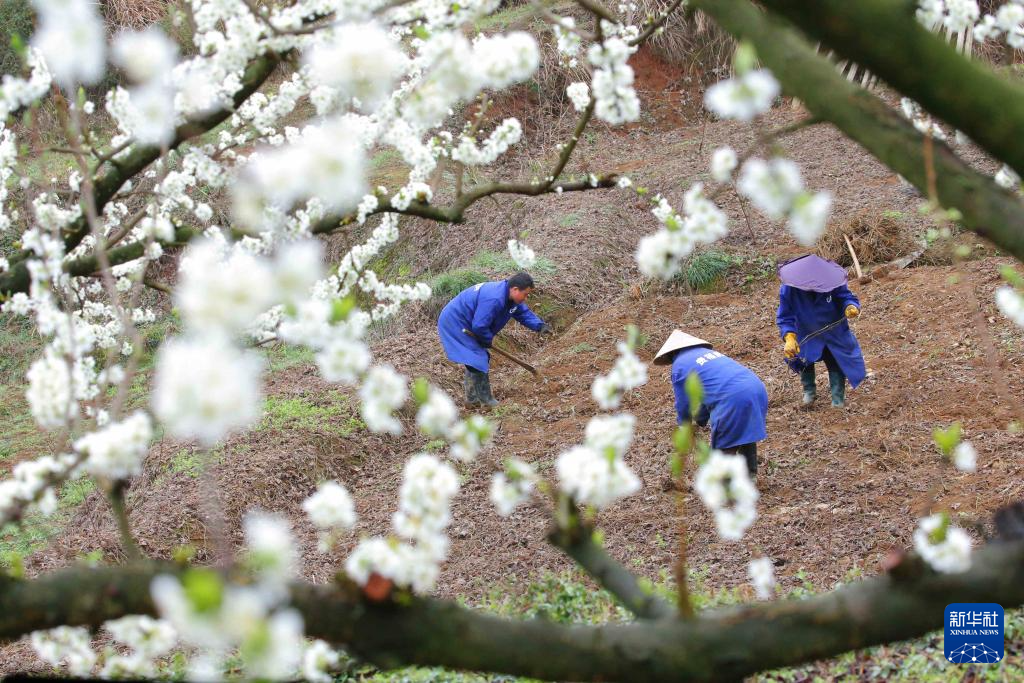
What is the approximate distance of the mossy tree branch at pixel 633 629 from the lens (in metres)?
1.54

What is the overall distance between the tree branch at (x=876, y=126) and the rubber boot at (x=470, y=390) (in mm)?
6225

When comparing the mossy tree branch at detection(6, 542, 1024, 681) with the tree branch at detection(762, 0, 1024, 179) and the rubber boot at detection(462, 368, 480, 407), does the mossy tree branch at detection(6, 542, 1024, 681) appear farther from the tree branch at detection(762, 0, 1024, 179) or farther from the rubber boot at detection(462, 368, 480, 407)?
the rubber boot at detection(462, 368, 480, 407)

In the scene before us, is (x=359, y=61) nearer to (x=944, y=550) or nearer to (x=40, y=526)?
(x=944, y=550)

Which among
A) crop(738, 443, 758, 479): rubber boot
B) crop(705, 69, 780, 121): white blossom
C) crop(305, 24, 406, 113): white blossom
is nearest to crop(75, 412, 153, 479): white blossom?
crop(305, 24, 406, 113): white blossom

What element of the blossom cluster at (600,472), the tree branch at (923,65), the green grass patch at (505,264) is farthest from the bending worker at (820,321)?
the blossom cluster at (600,472)

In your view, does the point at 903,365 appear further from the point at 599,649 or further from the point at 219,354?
the point at 219,354

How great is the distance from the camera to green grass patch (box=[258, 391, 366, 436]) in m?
7.38

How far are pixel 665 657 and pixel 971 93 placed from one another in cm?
117

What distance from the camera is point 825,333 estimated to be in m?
6.27

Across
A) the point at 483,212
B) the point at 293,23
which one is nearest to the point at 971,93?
the point at 293,23

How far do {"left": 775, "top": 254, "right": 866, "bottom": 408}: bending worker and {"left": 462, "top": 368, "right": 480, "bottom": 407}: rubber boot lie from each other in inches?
110

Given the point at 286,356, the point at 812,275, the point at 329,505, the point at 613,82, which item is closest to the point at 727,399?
the point at 812,275

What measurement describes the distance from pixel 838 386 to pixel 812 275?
33.0 inches

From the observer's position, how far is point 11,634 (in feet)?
5.38
